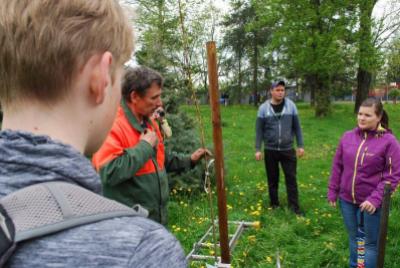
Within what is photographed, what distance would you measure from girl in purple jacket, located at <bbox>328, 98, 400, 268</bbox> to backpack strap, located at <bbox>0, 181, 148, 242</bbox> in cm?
312

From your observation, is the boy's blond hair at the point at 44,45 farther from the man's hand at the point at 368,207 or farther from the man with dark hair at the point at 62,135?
the man's hand at the point at 368,207

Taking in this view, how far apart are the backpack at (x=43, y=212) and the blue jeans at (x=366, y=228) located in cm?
325

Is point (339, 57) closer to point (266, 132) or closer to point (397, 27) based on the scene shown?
point (397, 27)

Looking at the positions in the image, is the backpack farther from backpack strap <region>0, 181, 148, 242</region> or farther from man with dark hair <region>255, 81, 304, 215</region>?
man with dark hair <region>255, 81, 304, 215</region>

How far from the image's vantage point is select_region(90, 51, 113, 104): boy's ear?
768 mm

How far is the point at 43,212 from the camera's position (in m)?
0.61

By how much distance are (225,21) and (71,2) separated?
3348 centimetres

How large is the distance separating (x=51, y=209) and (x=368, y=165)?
326 cm

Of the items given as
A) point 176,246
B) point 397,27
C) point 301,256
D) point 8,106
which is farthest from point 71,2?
point 397,27

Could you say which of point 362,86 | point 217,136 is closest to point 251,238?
point 217,136

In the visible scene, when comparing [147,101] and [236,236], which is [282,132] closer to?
[236,236]

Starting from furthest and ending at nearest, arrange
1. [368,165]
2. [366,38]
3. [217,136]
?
[366,38]
[368,165]
[217,136]

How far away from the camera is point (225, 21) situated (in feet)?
108

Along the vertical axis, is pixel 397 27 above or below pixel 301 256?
above
